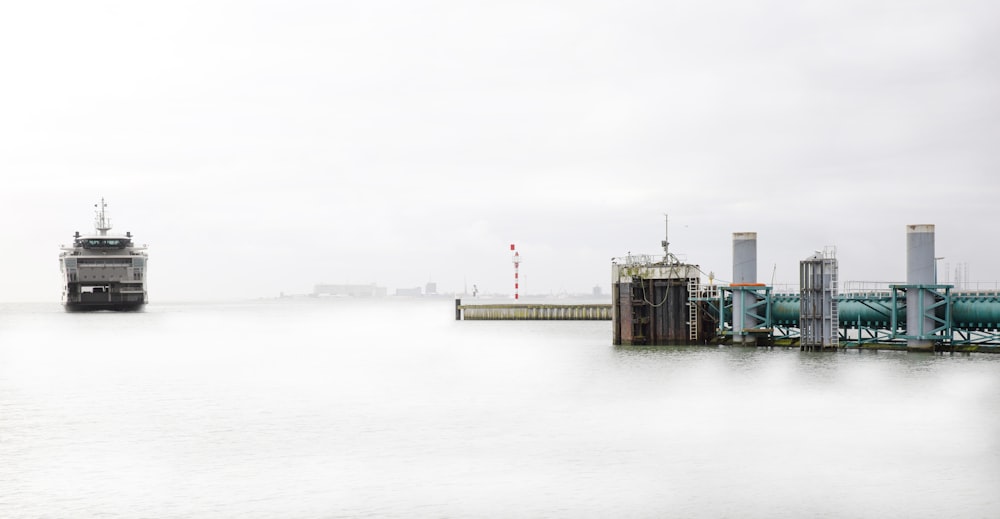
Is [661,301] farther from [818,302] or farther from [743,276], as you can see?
[818,302]

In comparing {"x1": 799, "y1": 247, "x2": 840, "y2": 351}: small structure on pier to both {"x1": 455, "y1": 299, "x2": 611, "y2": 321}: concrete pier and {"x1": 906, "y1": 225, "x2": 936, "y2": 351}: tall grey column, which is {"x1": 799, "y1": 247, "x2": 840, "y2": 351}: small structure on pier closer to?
{"x1": 906, "y1": 225, "x2": 936, "y2": 351}: tall grey column

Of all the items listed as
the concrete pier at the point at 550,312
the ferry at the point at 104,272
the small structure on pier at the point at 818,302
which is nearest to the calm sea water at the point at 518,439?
the small structure on pier at the point at 818,302

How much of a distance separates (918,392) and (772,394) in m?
7.28

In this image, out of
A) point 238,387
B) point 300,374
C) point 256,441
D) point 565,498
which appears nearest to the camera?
point 565,498

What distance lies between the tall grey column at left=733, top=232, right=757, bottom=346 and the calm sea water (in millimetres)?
2627

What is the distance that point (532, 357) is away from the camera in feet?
243

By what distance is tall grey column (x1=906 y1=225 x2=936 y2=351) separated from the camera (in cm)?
6075

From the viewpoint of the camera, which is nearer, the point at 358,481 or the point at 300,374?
the point at 358,481

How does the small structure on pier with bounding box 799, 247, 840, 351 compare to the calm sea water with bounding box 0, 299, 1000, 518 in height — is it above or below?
above

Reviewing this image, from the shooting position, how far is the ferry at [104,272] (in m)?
149

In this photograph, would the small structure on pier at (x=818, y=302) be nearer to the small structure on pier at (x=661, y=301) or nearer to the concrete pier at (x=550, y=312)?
the small structure on pier at (x=661, y=301)

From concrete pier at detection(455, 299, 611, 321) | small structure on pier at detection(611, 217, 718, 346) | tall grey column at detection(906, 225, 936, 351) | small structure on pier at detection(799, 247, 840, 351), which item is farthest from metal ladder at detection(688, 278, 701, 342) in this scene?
concrete pier at detection(455, 299, 611, 321)

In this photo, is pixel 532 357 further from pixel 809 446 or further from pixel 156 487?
pixel 156 487

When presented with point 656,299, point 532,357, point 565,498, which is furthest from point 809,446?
point 532,357
